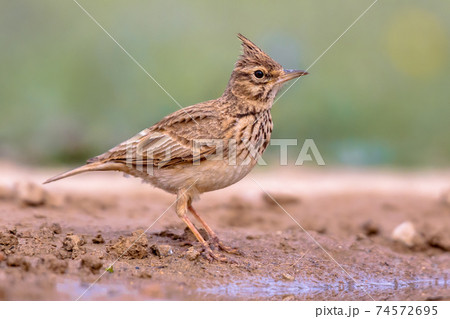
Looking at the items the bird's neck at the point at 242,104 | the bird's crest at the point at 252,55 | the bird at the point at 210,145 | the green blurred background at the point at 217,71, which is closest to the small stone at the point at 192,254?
the bird at the point at 210,145

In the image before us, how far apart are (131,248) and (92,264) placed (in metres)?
0.50

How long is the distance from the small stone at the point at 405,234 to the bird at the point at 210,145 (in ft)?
6.57

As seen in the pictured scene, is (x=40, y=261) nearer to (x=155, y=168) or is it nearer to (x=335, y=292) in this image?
(x=155, y=168)

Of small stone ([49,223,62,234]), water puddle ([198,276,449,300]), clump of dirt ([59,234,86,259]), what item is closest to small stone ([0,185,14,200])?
small stone ([49,223,62,234])

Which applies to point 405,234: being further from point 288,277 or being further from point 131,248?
point 131,248

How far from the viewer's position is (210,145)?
6582 mm

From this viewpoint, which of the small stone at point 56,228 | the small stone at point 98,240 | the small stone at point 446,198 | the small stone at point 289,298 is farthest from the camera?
the small stone at point 446,198

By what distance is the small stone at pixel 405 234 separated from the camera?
25.6ft

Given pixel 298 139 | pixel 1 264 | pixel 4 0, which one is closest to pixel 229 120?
pixel 1 264

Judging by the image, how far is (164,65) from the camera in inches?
537

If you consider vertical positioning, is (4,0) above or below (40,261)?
above

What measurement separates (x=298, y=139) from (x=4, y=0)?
6501 millimetres

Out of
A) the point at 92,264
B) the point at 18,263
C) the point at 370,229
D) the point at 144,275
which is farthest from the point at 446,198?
the point at 18,263

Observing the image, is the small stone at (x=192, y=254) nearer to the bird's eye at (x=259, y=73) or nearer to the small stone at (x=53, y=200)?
the bird's eye at (x=259, y=73)
